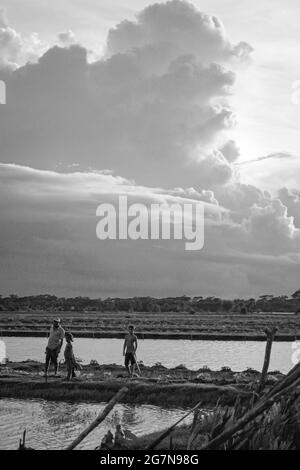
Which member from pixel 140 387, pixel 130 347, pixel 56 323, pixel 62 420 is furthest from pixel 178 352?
pixel 62 420

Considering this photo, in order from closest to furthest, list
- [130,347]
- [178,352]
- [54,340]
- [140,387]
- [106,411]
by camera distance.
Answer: [106,411] < [140,387] < [54,340] < [130,347] < [178,352]

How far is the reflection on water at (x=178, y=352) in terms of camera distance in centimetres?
2697

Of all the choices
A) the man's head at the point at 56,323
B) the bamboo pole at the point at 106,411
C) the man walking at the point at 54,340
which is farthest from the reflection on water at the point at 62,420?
the bamboo pole at the point at 106,411

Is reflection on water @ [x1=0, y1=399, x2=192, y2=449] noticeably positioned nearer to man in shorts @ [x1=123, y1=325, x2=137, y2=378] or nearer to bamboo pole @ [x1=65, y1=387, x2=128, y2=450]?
man in shorts @ [x1=123, y1=325, x2=137, y2=378]

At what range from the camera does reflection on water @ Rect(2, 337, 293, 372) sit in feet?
88.5

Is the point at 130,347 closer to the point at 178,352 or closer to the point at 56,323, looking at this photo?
the point at 56,323

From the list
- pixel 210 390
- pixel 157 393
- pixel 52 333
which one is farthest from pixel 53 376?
pixel 210 390

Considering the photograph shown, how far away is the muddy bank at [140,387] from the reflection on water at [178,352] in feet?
21.7

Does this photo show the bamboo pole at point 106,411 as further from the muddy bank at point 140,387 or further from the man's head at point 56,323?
the man's head at point 56,323

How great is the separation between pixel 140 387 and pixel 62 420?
9.12 feet

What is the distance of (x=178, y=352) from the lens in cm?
3241

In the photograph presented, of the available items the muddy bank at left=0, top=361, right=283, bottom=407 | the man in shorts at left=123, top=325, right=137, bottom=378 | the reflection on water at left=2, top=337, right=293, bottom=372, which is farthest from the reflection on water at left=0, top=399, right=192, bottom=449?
the reflection on water at left=2, top=337, right=293, bottom=372
